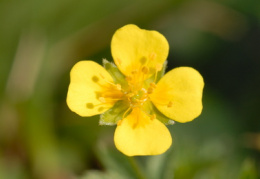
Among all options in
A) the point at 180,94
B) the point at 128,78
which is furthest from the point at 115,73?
the point at 180,94

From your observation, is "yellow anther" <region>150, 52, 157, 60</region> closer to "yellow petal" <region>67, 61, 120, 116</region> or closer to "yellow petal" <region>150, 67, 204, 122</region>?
"yellow petal" <region>150, 67, 204, 122</region>

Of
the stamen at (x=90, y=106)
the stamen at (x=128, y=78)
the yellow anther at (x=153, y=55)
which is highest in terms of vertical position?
the yellow anther at (x=153, y=55)

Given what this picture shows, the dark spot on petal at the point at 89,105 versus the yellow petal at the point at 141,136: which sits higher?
the dark spot on petal at the point at 89,105

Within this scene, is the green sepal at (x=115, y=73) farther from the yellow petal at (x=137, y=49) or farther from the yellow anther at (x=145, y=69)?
the yellow anther at (x=145, y=69)

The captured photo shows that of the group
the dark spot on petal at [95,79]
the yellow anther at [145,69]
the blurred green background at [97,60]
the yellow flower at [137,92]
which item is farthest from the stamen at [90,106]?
the blurred green background at [97,60]

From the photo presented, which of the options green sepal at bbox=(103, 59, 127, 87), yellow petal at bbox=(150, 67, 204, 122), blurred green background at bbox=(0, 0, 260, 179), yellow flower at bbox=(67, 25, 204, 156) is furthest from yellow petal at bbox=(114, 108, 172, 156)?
blurred green background at bbox=(0, 0, 260, 179)

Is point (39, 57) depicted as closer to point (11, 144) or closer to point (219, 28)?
point (11, 144)

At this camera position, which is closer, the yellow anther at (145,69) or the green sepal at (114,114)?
the green sepal at (114,114)
